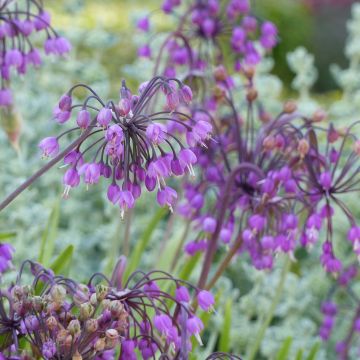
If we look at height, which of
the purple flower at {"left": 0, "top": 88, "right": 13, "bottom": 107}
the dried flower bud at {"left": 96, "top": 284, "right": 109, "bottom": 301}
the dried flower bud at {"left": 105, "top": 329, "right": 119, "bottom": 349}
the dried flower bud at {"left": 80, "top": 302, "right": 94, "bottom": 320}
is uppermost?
the purple flower at {"left": 0, "top": 88, "right": 13, "bottom": 107}

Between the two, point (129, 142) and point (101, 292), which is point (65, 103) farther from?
point (101, 292)

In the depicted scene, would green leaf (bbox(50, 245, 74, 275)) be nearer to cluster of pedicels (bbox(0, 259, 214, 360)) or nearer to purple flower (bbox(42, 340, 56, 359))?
cluster of pedicels (bbox(0, 259, 214, 360))

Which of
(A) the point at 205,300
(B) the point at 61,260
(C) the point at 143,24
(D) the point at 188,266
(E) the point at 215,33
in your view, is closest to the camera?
(A) the point at 205,300

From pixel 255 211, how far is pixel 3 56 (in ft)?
2.94

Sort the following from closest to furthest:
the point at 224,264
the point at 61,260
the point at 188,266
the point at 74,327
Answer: the point at 74,327
the point at 224,264
the point at 61,260
the point at 188,266

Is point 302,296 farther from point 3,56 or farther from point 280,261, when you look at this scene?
point 3,56

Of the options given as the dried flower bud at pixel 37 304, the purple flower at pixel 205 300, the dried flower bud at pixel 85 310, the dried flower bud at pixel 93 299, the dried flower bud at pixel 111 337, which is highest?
the purple flower at pixel 205 300

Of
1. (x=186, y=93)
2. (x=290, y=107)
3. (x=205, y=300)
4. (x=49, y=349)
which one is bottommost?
(x=49, y=349)

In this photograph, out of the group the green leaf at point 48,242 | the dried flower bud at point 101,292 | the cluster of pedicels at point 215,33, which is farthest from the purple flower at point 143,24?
the dried flower bud at point 101,292

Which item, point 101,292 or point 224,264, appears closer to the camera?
point 101,292

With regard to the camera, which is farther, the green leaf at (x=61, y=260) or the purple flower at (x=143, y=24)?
the purple flower at (x=143, y=24)

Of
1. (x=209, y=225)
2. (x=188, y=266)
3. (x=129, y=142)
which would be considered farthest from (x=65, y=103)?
(x=188, y=266)

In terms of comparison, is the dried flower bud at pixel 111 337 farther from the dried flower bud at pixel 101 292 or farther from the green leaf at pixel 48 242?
the green leaf at pixel 48 242

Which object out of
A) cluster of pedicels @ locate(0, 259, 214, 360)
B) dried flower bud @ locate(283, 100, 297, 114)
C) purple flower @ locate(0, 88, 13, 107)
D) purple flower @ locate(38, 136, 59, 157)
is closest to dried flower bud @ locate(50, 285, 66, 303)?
cluster of pedicels @ locate(0, 259, 214, 360)
